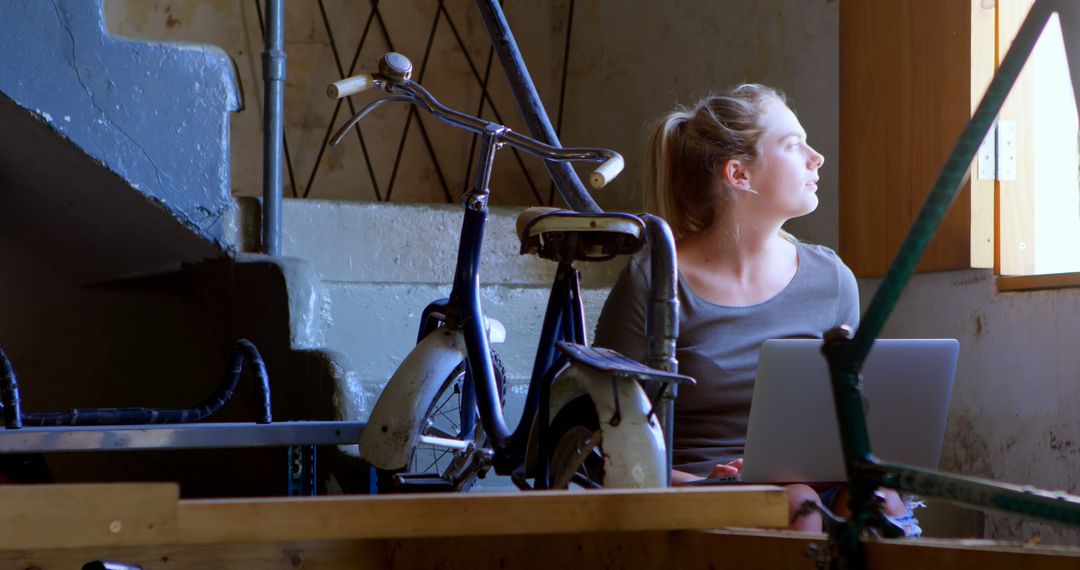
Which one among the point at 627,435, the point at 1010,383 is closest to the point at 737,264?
the point at 627,435

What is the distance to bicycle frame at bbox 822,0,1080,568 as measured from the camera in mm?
656

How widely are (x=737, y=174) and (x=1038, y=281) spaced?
2.36 ft

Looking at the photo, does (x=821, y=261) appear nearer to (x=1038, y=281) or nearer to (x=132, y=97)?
(x=1038, y=281)

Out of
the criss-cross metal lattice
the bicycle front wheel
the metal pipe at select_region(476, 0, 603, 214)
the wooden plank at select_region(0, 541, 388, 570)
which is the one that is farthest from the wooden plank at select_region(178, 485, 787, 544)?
the criss-cross metal lattice

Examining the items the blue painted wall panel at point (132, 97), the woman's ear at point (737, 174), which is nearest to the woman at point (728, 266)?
the woman's ear at point (737, 174)

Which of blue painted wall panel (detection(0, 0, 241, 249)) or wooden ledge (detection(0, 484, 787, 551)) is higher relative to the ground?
blue painted wall panel (detection(0, 0, 241, 249))

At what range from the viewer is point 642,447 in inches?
50.6

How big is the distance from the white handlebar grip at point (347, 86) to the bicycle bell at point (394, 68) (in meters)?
0.03

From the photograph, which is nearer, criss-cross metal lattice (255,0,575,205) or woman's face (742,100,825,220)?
woman's face (742,100,825,220)

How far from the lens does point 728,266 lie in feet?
6.03

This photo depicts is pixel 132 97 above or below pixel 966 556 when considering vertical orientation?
above

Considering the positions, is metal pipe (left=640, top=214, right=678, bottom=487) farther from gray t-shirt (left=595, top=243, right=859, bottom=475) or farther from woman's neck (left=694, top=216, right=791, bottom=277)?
woman's neck (left=694, top=216, right=791, bottom=277)

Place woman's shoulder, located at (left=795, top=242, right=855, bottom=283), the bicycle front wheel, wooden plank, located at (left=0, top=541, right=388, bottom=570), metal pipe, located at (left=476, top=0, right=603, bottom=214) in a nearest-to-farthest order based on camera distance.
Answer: wooden plank, located at (left=0, top=541, right=388, bottom=570), the bicycle front wheel, woman's shoulder, located at (left=795, top=242, right=855, bottom=283), metal pipe, located at (left=476, top=0, right=603, bottom=214)

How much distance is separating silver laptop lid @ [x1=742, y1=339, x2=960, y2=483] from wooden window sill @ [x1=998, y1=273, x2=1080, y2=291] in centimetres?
96
